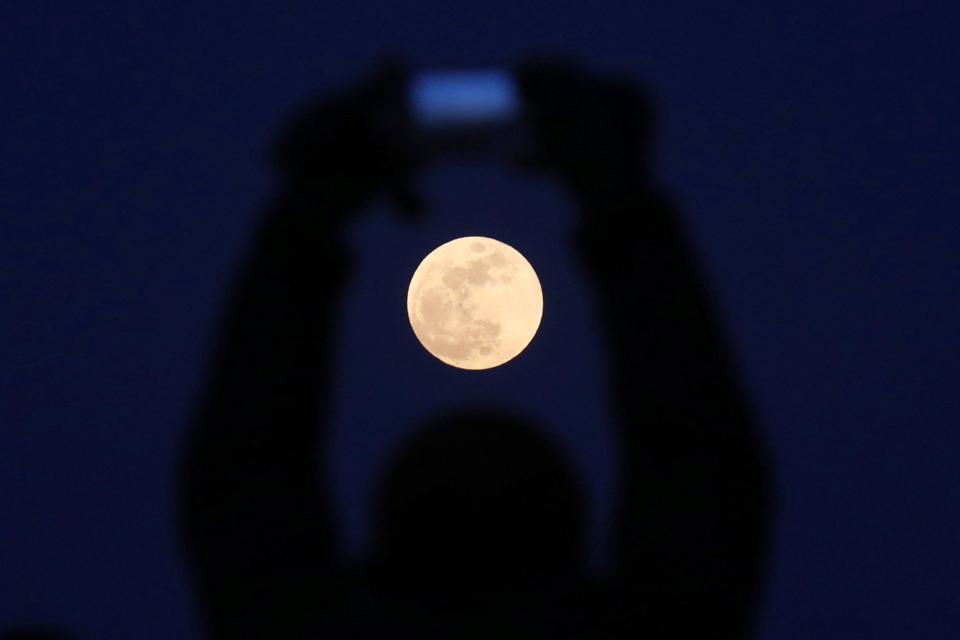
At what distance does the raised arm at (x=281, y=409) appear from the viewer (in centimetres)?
30

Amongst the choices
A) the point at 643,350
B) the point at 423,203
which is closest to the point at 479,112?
the point at 423,203

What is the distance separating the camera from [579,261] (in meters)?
0.32

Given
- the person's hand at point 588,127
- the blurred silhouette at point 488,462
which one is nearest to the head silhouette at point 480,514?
the blurred silhouette at point 488,462

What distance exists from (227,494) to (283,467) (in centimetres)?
3

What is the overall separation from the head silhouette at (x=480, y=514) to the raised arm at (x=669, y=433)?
4cm

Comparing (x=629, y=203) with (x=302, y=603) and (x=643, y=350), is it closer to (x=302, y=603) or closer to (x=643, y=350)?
(x=643, y=350)

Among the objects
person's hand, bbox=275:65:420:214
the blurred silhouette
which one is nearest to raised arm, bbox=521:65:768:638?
the blurred silhouette

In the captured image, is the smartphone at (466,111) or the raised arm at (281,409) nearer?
the raised arm at (281,409)

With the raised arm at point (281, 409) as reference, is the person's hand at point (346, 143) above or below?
above

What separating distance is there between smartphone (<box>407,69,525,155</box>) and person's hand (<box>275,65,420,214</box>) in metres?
0.04

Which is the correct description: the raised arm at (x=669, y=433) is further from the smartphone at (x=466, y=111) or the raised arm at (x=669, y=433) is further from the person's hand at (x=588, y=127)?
the smartphone at (x=466, y=111)

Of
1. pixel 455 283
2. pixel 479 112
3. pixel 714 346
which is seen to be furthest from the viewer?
pixel 455 283

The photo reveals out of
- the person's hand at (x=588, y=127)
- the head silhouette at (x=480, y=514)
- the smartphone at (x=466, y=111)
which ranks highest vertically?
the smartphone at (x=466, y=111)

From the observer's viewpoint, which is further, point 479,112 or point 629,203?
point 479,112
